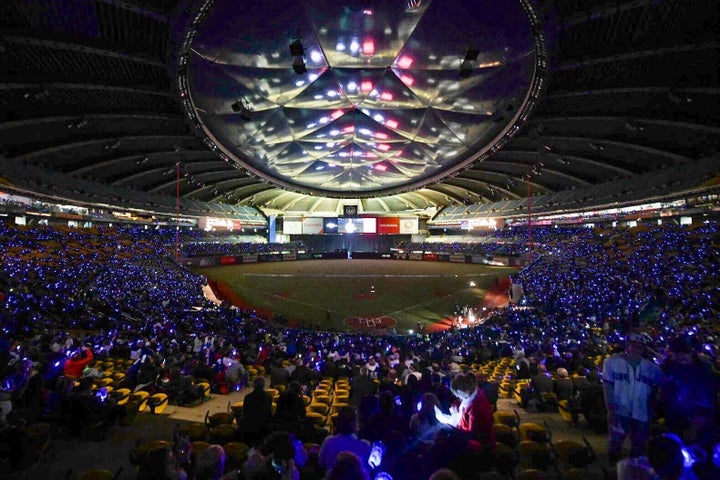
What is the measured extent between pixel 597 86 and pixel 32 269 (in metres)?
38.5

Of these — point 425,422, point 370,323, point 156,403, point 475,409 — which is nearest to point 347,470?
point 425,422

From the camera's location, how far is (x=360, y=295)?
37781 mm

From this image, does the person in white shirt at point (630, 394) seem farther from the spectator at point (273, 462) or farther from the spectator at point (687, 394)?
the spectator at point (273, 462)

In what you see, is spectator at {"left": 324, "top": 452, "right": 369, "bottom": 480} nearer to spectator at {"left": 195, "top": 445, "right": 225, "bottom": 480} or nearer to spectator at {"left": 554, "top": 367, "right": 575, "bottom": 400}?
spectator at {"left": 195, "top": 445, "right": 225, "bottom": 480}

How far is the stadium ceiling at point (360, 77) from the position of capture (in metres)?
17.5

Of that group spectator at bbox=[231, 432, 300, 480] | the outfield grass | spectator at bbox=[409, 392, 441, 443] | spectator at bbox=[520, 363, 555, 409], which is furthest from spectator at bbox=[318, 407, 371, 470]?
the outfield grass

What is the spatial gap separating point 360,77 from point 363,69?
120 centimetres

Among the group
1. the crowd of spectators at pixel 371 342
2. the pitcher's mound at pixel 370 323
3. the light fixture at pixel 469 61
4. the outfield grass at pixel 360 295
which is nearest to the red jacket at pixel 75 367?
the crowd of spectators at pixel 371 342

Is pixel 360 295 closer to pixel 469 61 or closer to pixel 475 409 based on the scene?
pixel 469 61

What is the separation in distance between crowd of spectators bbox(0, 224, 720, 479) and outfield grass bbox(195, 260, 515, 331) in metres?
6.05

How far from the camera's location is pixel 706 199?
3089 centimetres

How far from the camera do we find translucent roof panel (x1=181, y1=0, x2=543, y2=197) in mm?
22016

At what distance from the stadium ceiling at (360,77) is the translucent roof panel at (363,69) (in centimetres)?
14

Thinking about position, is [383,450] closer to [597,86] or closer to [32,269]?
[597,86]
